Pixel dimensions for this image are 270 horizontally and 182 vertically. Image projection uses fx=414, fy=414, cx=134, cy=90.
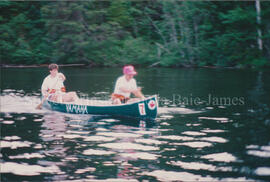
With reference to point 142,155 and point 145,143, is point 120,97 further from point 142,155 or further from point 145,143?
point 142,155

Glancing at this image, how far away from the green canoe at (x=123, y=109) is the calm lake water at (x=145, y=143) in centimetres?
21

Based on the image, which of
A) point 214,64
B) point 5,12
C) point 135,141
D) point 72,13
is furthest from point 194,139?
point 5,12

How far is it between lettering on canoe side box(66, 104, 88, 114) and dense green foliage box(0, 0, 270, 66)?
16181mm

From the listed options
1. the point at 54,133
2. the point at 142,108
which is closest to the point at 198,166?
the point at 54,133

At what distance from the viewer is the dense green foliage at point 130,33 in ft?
85.3

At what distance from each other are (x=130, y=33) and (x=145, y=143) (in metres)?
24.4

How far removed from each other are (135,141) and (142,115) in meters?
2.51

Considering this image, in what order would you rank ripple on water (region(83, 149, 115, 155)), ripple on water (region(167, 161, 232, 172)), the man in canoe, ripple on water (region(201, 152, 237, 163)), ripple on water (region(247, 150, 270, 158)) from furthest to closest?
the man in canoe, ripple on water (region(83, 149, 115, 155)), ripple on water (region(247, 150, 270, 158)), ripple on water (region(201, 152, 237, 163)), ripple on water (region(167, 161, 232, 172))

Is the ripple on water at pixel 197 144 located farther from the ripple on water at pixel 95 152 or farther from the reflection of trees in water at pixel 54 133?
the reflection of trees in water at pixel 54 133

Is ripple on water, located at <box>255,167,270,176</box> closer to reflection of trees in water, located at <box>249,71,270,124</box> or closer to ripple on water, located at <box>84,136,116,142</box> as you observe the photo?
ripple on water, located at <box>84,136,116,142</box>

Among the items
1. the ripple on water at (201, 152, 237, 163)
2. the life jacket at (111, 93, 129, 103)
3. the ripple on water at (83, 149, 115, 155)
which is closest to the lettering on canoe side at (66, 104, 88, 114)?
the life jacket at (111, 93, 129, 103)

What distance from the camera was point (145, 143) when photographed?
7605 millimetres

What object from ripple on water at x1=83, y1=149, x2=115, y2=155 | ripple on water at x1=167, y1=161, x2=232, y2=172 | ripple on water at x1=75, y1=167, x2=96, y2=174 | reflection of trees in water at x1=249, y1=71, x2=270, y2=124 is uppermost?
reflection of trees in water at x1=249, y1=71, x2=270, y2=124

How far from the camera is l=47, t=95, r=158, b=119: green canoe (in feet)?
32.9
